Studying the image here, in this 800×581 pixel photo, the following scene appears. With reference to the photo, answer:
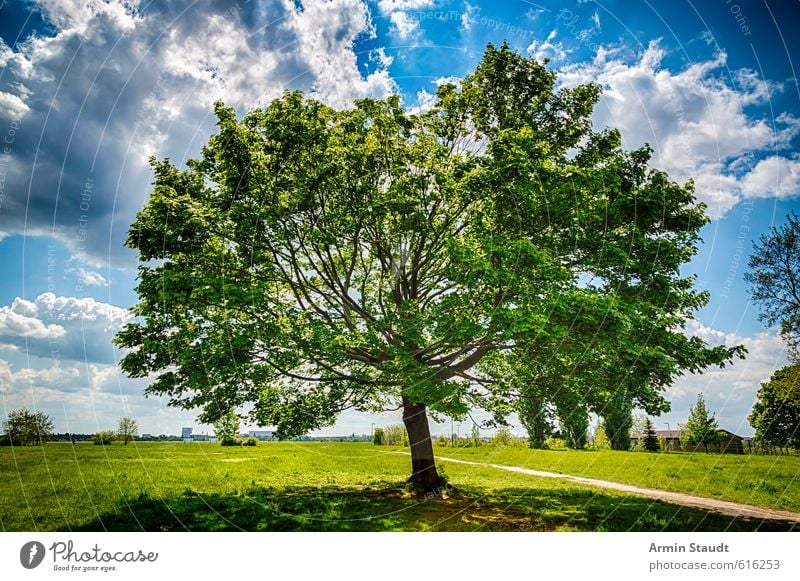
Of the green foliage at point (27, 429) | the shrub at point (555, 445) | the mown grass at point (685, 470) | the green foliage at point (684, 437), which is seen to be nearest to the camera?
the green foliage at point (27, 429)

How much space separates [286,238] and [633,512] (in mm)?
12139

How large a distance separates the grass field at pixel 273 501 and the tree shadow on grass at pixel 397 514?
0.03m

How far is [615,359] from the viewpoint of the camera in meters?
11.8

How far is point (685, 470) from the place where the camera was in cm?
2112

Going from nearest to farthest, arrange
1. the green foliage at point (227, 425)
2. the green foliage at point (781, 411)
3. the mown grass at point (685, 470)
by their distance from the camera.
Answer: the green foliage at point (227, 425)
the mown grass at point (685, 470)
the green foliage at point (781, 411)

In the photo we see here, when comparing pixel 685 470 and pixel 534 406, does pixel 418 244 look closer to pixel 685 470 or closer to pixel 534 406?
pixel 534 406

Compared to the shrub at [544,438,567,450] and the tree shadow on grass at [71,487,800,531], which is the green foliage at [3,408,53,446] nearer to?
the tree shadow on grass at [71,487,800,531]

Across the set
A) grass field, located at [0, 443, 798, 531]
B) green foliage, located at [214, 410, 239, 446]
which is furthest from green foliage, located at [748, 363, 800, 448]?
green foliage, located at [214, 410, 239, 446]

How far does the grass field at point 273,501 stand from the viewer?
10.2m

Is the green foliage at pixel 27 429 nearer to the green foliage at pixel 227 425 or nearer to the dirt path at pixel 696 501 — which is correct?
the green foliage at pixel 227 425

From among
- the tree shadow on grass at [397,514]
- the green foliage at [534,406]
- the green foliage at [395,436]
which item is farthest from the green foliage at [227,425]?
the green foliage at [395,436]

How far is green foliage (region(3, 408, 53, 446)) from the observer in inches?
383

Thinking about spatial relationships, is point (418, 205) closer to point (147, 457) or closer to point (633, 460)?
point (147, 457)
